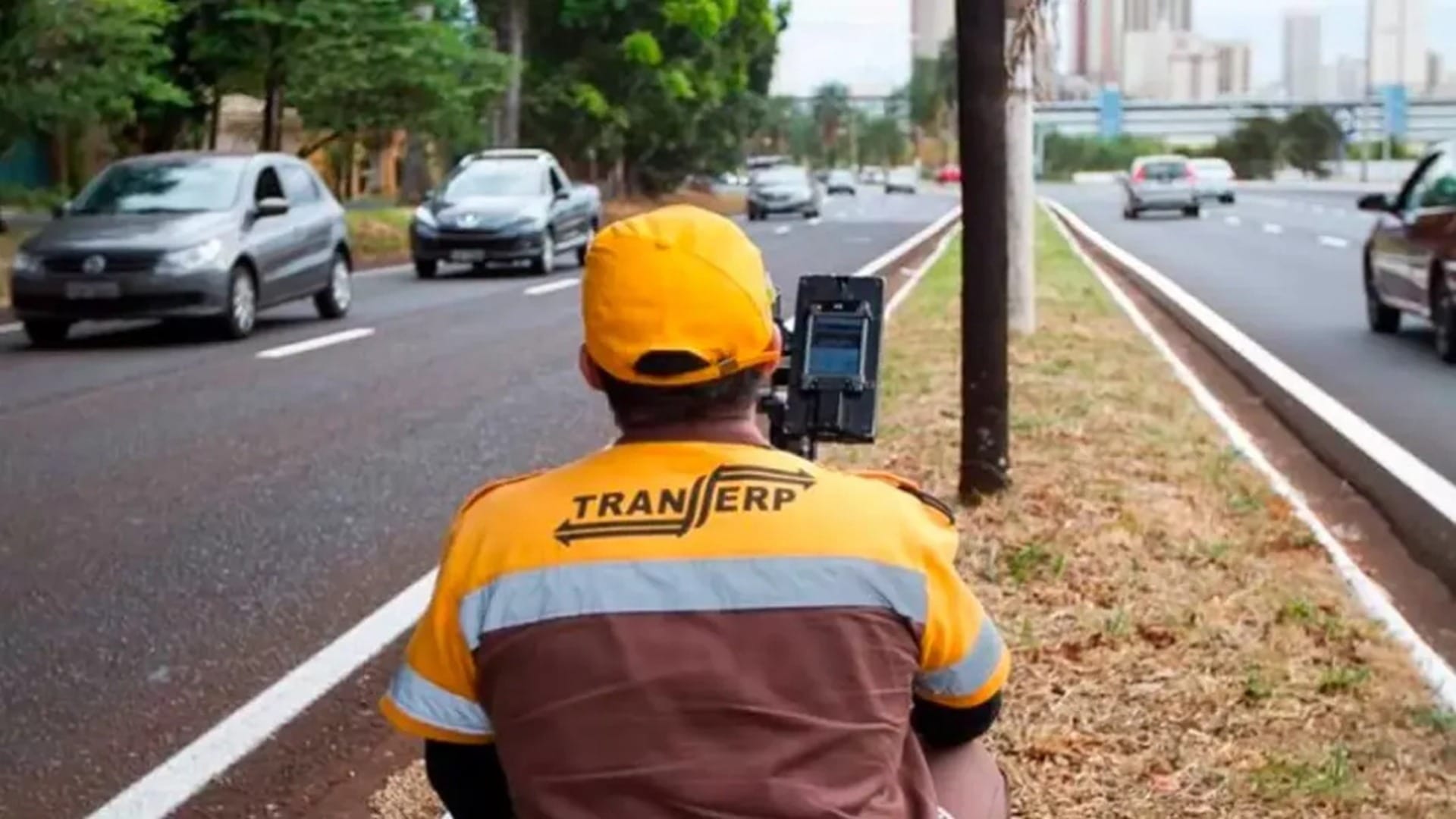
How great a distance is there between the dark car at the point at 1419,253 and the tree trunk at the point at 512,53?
29.5m

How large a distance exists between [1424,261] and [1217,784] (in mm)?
11511

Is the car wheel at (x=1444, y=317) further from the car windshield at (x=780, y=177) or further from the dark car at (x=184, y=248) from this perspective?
the car windshield at (x=780, y=177)

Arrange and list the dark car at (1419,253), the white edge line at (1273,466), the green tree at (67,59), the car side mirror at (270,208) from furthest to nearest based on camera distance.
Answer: the green tree at (67,59) < the car side mirror at (270,208) < the dark car at (1419,253) < the white edge line at (1273,466)

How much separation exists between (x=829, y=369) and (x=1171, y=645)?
1.84 m

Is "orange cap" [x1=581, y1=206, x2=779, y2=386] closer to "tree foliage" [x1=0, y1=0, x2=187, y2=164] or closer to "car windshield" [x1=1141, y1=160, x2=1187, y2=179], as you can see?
"tree foliage" [x1=0, y1=0, x2=187, y2=164]

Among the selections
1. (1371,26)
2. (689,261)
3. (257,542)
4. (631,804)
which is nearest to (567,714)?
(631,804)

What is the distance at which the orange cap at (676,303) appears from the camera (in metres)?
2.67

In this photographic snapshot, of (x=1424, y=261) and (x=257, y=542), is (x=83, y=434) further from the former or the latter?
(x=1424, y=261)

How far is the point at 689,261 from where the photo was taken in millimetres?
2682

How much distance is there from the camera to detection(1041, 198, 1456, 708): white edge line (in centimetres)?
608

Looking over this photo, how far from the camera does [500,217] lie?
27.3 meters

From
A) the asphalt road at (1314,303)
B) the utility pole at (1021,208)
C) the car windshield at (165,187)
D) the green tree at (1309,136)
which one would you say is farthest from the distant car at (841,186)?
the utility pole at (1021,208)

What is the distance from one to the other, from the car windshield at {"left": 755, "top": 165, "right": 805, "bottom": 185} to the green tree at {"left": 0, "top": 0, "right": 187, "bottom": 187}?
29.2 metres

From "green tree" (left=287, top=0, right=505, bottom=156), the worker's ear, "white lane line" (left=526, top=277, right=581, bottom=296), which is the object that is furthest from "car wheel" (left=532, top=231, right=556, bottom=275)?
the worker's ear
